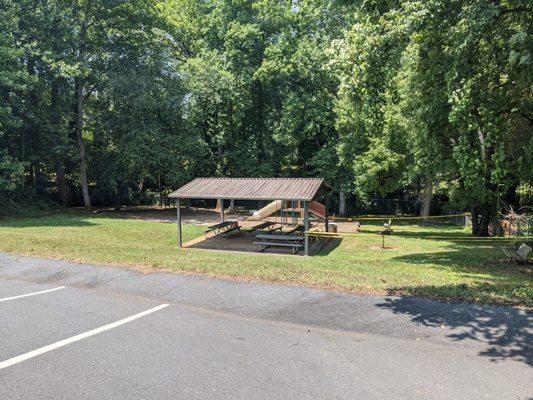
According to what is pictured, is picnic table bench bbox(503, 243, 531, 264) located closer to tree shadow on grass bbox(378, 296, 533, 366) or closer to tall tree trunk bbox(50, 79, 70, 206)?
tree shadow on grass bbox(378, 296, 533, 366)

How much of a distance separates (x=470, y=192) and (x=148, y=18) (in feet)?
81.2

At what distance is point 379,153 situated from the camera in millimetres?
22781

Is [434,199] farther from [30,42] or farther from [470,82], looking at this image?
[30,42]

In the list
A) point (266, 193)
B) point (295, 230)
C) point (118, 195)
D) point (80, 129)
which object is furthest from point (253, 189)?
point (118, 195)

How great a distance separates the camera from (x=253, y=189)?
16547mm

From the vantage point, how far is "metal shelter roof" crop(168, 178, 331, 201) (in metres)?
15.2

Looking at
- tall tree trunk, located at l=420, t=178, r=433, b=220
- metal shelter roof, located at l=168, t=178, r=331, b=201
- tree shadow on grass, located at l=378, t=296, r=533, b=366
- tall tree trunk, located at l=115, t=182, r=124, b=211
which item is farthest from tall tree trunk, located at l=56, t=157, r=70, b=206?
tree shadow on grass, located at l=378, t=296, r=533, b=366

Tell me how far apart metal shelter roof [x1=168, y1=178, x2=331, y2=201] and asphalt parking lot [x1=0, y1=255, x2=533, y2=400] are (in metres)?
7.84

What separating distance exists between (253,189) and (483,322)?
11596 millimetres

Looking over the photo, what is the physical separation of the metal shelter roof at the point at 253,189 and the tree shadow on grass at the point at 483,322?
833 centimetres

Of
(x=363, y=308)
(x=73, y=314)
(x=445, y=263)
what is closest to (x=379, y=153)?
(x=445, y=263)

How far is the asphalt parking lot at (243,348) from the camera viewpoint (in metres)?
4.12

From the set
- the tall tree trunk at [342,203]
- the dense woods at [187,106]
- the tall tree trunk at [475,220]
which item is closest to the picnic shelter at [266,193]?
the dense woods at [187,106]

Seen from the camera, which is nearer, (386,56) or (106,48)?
(386,56)
